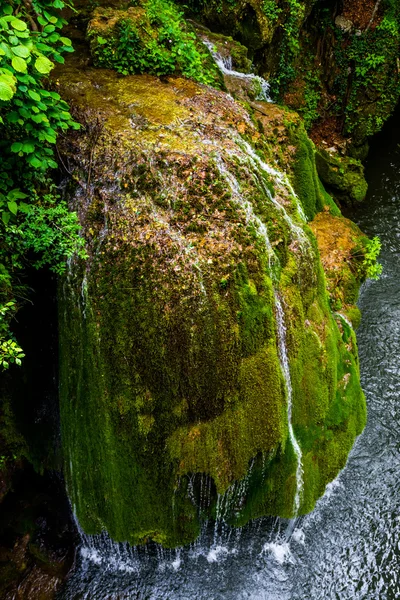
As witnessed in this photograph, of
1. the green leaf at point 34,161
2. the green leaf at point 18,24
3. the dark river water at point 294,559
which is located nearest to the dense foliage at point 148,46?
the green leaf at point 34,161

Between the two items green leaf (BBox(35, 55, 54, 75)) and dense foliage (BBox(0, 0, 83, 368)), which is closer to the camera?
green leaf (BBox(35, 55, 54, 75))

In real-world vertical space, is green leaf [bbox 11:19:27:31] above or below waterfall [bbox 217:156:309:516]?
above

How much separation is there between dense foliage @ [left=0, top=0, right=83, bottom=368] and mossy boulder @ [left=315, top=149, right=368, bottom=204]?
7494mm

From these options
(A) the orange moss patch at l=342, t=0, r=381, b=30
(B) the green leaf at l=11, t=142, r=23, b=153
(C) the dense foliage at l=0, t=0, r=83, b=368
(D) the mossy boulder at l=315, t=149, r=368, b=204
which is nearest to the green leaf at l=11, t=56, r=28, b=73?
(C) the dense foliage at l=0, t=0, r=83, b=368

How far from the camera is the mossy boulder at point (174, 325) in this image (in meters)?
3.79

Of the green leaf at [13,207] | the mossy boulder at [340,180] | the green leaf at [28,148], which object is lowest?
the mossy boulder at [340,180]

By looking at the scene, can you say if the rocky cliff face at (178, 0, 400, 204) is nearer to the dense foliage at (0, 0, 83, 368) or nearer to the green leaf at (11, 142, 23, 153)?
the dense foliage at (0, 0, 83, 368)

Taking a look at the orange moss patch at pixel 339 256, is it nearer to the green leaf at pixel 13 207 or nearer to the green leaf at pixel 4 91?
the green leaf at pixel 13 207

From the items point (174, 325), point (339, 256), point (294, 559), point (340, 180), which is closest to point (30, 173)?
point (174, 325)

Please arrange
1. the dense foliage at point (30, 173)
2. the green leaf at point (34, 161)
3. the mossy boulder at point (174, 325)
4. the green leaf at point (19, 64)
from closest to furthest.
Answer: the green leaf at point (19, 64), the dense foliage at point (30, 173), the green leaf at point (34, 161), the mossy boulder at point (174, 325)

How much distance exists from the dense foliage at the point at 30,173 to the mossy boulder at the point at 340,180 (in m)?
7.49

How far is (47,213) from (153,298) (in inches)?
45.4

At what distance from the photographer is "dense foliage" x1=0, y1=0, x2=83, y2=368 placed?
2975 millimetres

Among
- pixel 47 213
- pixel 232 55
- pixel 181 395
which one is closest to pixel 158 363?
pixel 181 395
